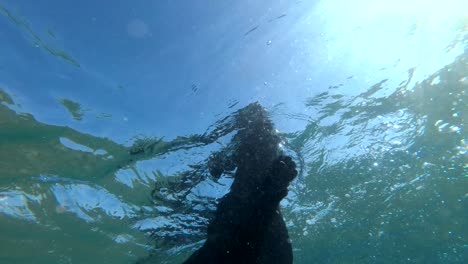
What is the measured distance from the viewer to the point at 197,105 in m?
10.4

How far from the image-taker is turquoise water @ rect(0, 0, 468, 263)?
8758 millimetres

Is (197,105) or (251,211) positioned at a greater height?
(197,105)

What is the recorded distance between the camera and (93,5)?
819 cm

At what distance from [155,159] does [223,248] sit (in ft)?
13.9

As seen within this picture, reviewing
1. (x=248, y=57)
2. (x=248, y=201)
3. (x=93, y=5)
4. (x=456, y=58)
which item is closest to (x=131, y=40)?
(x=93, y=5)

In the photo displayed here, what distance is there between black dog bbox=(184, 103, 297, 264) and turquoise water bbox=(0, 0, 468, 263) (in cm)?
64

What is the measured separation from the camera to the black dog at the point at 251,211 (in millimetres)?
10188

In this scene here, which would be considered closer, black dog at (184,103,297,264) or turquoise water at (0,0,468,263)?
turquoise water at (0,0,468,263)

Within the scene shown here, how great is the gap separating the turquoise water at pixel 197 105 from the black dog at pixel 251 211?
0.64 metres

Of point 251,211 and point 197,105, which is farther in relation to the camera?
point 197,105

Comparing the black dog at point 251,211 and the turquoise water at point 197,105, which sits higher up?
the turquoise water at point 197,105

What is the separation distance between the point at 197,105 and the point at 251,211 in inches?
150

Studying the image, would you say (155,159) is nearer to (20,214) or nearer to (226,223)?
(226,223)

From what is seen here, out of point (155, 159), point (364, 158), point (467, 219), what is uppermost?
point (155, 159)
